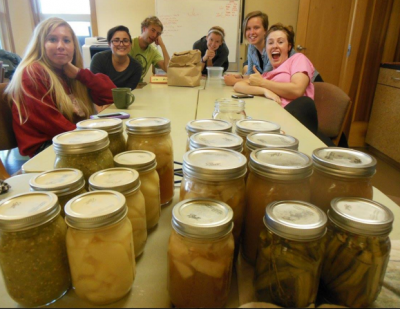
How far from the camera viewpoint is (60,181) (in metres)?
0.47

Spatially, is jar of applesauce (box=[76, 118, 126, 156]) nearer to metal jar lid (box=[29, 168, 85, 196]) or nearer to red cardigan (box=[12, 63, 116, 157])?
metal jar lid (box=[29, 168, 85, 196])

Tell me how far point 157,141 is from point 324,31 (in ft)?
12.6

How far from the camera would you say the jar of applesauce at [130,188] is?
456 mm

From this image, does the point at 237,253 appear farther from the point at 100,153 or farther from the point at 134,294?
the point at 100,153

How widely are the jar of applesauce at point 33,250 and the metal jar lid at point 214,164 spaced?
0.21 m

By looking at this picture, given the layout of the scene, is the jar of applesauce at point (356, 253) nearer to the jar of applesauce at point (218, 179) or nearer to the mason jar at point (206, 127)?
the jar of applesauce at point (218, 179)

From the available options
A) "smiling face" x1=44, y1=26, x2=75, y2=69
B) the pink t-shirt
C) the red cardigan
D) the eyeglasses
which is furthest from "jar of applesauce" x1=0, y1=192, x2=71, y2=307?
the eyeglasses

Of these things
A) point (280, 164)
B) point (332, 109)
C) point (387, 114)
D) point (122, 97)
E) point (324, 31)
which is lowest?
point (387, 114)

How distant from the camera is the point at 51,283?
40cm

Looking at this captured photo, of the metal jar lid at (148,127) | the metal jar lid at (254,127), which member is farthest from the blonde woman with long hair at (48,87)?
the metal jar lid at (254,127)

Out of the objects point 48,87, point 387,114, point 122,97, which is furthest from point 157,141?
point 387,114

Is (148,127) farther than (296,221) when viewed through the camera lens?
Yes

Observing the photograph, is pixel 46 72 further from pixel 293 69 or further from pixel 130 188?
pixel 293 69

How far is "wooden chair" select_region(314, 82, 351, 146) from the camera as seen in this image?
1.91 metres
